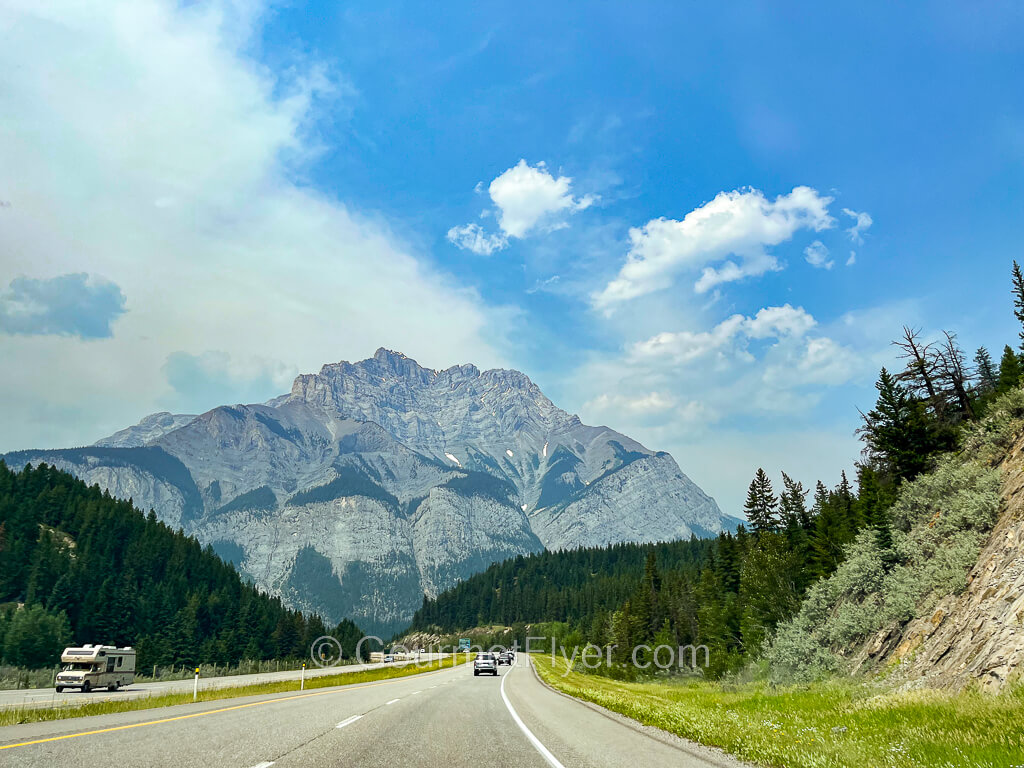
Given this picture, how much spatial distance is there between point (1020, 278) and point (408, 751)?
182 feet

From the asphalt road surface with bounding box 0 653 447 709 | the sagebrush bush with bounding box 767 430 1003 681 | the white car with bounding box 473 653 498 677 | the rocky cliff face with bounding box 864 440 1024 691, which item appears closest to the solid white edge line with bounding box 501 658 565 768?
the rocky cliff face with bounding box 864 440 1024 691

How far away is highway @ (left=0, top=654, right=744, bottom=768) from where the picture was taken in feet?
33.1

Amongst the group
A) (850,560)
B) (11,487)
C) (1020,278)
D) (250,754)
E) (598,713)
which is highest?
(11,487)

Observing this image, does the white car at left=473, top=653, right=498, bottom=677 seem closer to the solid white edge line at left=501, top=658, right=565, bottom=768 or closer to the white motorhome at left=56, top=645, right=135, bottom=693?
the white motorhome at left=56, top=645, right=135, bottom=693

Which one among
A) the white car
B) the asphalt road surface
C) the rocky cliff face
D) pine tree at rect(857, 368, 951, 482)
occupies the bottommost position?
the white car

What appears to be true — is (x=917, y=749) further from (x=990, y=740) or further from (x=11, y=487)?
(x=11, y=487)

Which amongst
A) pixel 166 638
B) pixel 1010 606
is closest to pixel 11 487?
pixel 166 638

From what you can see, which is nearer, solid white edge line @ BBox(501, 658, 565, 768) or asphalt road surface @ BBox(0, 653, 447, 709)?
solid white edge line @ BBox(501, 658, 565, 768)

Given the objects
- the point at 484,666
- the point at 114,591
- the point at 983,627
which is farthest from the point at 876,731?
the point at 114,591

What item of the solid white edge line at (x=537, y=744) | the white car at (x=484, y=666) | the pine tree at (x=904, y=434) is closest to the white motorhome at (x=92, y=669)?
the white car at (x=484, y=666)

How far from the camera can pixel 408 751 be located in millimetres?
11531

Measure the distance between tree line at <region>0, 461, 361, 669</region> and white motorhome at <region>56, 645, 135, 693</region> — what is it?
184 ft

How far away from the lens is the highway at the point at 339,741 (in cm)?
1009

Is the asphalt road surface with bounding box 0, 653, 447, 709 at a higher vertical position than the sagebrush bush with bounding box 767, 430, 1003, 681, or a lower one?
lower
